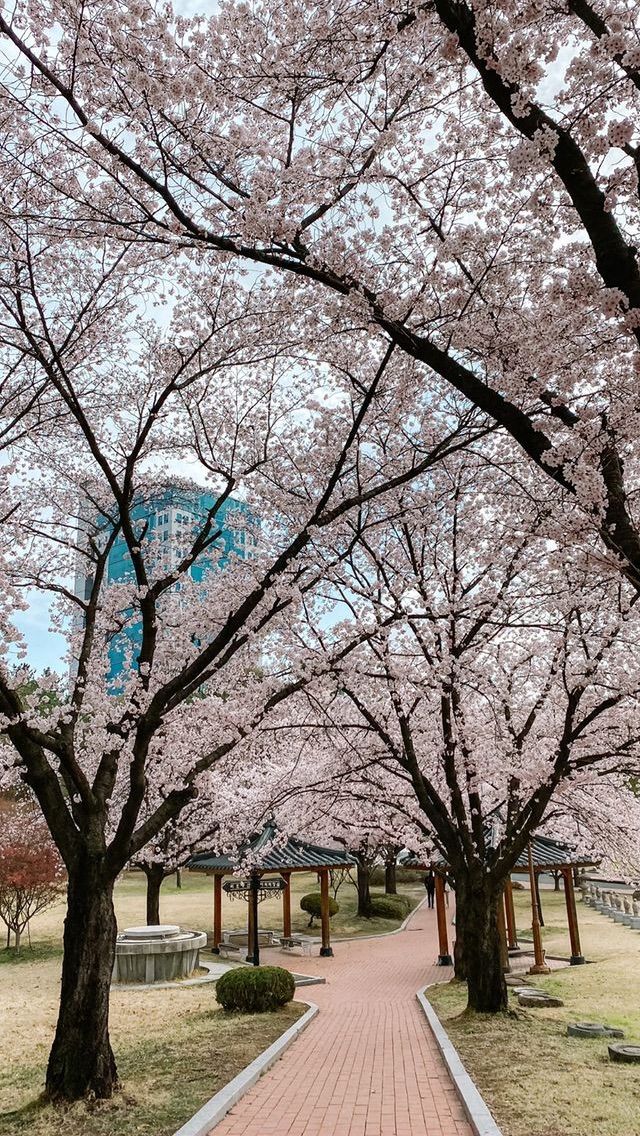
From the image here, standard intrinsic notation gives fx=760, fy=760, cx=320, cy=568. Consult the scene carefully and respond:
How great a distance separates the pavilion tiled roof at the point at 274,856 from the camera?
21.0 metres

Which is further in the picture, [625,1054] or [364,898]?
[364,898]

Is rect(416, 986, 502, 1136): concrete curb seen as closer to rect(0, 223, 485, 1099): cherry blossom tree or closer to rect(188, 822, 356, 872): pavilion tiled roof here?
rect(0, 223, 485, 1099): cherry blossom tree

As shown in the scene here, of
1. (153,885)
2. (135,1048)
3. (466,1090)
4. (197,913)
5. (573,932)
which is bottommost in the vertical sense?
(197,913)

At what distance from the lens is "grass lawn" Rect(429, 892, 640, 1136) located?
678 cm

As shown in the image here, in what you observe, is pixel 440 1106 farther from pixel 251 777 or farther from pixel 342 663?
Result: pixel 251 777

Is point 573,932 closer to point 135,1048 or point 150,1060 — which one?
point 135,1048

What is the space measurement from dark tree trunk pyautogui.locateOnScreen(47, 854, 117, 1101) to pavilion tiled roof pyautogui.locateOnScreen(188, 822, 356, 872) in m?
12.7

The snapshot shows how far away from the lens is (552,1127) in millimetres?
6508

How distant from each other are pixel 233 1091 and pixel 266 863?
45.1 feet

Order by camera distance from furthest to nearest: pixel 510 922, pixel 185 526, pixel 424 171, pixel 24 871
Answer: pixel 510 922, pixel 24 871, pixel 185 526, pixel 424 171

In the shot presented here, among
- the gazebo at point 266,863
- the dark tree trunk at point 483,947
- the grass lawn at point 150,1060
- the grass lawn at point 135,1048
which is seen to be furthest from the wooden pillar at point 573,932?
the dark tree trunk at point 483,947

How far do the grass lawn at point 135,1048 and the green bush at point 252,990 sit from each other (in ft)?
0.92

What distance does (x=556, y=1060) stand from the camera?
912 cm

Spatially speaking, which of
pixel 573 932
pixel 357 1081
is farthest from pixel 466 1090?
pixel 573 932
